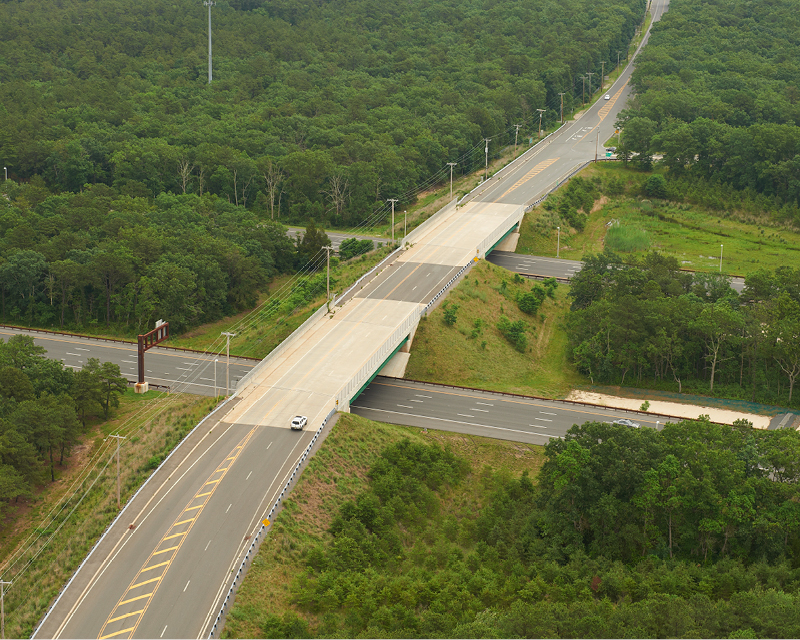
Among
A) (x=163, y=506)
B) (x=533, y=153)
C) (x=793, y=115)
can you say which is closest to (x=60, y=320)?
(x=163, y=506)

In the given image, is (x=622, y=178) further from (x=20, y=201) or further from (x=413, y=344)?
(x=20, y=201)

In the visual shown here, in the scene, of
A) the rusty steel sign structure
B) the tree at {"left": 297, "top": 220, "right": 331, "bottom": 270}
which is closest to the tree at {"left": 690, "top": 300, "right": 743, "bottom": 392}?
the tree at {"left": 297, "top": 220, "right": 331, "bottom": 270}

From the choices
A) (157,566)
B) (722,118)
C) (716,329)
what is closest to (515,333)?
(716,329)

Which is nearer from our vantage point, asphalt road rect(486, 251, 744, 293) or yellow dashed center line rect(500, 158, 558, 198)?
asphalt road rect(486, 251, 744, 293)

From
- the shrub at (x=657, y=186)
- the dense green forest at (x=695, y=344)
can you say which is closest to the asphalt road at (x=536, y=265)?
the dense green forest at (x=695, y=344)

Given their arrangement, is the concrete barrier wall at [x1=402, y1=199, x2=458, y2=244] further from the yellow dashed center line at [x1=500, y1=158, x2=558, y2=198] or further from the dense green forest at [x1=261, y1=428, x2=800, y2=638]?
the dense green forest at [x1=261, y1=428, x2=800, y2=638]

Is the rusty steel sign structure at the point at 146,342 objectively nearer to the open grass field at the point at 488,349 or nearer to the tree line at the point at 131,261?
the tree line at the point at 131,261

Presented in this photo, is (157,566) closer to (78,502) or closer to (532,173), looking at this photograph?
(78,502)
